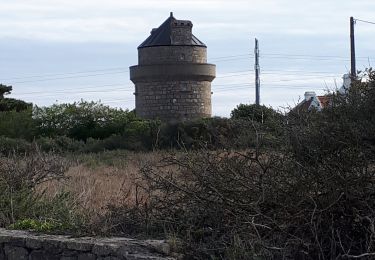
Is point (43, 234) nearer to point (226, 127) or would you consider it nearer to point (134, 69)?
point (226, 127)

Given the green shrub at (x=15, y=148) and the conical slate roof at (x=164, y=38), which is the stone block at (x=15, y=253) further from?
the conical slate roof at (x=164, y=38)

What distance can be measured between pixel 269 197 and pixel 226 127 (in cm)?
262

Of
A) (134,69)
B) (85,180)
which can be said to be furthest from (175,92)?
(85,180)

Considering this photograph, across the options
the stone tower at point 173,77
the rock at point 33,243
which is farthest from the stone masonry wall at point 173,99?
the rock at point 33,243

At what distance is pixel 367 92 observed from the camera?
23.4 ft

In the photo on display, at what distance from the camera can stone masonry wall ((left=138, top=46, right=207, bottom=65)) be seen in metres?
65.2

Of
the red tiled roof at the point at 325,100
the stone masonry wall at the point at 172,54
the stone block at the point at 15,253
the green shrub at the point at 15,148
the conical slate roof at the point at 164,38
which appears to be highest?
the conical slate roof at the point at 164,38

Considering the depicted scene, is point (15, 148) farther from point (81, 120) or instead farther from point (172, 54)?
point (172, 54)

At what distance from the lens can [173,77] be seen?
6512 cm

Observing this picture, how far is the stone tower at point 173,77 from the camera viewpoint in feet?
214

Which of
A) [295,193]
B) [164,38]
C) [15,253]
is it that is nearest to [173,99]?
[164,38]

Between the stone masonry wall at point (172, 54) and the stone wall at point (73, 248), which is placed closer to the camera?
the stone wall at point (73, 248)

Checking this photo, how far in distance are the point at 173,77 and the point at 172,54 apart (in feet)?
6.72

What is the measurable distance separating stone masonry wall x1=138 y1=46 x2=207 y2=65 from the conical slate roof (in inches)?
18.3
